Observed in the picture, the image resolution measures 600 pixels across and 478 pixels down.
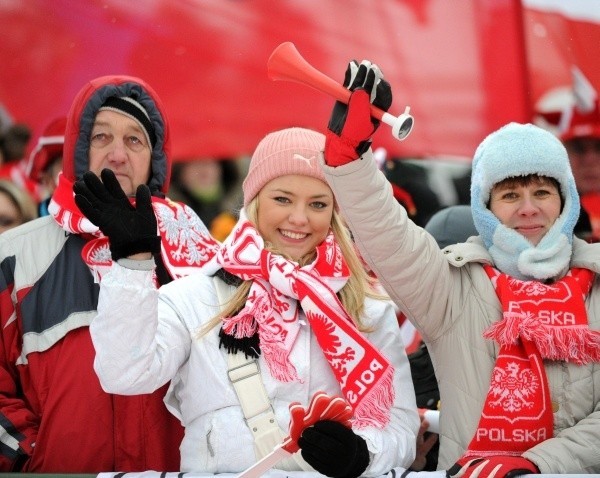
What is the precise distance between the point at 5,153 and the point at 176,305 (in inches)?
121

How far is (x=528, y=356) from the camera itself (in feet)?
9.41

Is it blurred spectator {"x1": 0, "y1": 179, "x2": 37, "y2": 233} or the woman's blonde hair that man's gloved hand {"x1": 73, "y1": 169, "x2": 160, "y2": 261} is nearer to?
the woman's blonde hair

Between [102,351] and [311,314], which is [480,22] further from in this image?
[102,351]

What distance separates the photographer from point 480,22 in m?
5.52

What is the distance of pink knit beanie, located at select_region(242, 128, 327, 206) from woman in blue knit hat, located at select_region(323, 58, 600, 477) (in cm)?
39

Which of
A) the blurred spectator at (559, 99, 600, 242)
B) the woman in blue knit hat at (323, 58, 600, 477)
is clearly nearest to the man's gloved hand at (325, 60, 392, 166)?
the woman in blue knit hat at (323, 58, 600, 477)

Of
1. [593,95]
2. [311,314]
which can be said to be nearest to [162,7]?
[593,95]

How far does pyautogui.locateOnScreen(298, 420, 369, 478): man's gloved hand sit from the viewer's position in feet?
8.20

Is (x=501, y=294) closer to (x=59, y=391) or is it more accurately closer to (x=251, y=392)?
(x=251, y=392)

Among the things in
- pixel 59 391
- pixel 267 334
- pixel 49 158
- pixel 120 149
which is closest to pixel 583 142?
pixel 49 158

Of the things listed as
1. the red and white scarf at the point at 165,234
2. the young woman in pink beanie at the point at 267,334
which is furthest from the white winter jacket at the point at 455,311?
the red and white scarf at the point at 165,234

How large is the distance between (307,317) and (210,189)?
2.63m

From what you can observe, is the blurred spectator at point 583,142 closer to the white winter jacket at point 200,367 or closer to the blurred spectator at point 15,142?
the white winter jacket at point 200,367

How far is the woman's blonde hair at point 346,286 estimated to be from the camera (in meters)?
3.01
